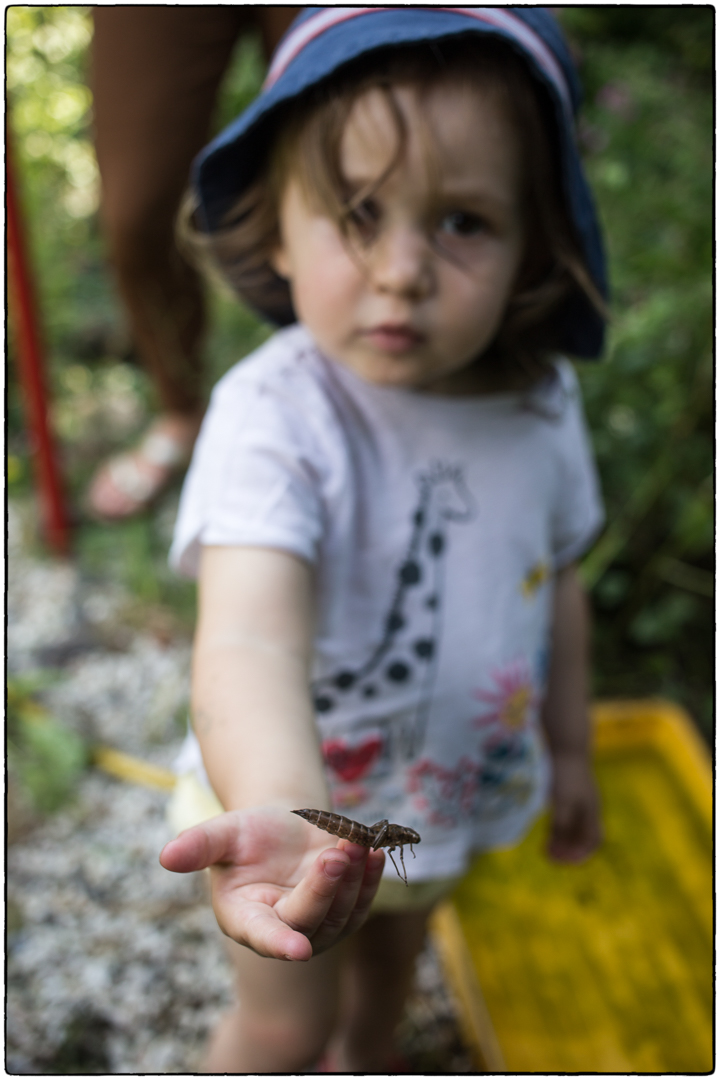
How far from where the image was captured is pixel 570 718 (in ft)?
4.07

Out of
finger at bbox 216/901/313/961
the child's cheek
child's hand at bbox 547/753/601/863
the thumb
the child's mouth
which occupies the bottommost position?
child's hand at bbox 547/753/601/863

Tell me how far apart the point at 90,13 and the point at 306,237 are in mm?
1111

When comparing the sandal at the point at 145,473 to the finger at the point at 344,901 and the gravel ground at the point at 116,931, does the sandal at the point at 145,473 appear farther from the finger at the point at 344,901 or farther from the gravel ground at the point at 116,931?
the finger at the point at 344,901

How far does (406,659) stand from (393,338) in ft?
1.15

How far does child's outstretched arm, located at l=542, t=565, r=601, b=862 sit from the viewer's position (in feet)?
4.02

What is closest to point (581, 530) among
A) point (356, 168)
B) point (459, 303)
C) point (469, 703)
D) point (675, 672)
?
point (469, 703)

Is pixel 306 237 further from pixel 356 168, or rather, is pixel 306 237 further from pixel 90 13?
pixel 90 13

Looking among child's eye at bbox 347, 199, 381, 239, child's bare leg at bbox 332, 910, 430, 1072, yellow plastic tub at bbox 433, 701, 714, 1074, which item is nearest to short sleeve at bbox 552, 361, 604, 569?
child's eye at bbox 347, 199, 381, 239

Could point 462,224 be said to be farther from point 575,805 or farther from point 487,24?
point 575,805

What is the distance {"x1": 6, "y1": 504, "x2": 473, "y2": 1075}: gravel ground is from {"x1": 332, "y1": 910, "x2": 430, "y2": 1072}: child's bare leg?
0.45 ft

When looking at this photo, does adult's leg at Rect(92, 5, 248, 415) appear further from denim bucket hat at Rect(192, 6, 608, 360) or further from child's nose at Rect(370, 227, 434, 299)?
child's nose at Rect(370, 227, 434, 299)

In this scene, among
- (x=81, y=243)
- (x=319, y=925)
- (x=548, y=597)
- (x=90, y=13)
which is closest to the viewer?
(x=319, y=925)

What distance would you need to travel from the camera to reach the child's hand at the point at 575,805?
4.08 feet

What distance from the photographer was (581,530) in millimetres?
1150
